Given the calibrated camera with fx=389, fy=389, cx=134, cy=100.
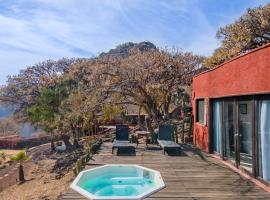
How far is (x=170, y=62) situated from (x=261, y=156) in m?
15.9

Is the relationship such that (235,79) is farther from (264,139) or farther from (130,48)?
(130,48)

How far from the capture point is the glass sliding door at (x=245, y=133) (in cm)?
1092

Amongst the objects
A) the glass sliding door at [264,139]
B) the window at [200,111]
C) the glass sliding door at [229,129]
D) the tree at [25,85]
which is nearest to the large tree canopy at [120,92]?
the window at [200,111]

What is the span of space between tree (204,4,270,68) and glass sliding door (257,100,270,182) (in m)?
14.4

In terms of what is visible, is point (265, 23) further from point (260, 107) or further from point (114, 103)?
point (260, 107)

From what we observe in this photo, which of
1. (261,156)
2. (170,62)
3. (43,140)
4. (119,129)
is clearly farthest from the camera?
(43,140)

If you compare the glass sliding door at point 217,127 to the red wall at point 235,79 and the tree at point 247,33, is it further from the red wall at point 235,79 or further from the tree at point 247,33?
the tree at point 247,33

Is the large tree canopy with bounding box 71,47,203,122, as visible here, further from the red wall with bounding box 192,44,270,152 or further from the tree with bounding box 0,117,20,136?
the tree with bounding box 0,117,20,136

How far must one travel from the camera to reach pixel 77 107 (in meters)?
22.5

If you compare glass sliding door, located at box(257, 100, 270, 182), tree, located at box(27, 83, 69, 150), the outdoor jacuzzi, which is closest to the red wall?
glass sliding door, located at box(257, 100, 270, 182)

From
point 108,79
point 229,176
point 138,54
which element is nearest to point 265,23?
point 138,54

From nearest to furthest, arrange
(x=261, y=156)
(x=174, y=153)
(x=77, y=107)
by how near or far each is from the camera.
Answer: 1. (x=261, y=156)
2. (x=174, y=153)
3. (x=77, y=107)

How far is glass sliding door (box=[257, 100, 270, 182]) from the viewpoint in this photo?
9.43 meters

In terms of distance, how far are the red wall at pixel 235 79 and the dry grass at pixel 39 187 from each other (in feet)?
20.4
